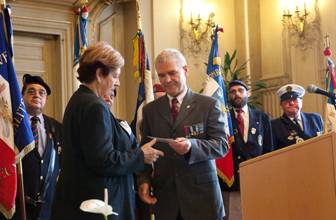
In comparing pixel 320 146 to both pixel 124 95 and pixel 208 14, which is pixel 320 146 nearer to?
pixel 124 95

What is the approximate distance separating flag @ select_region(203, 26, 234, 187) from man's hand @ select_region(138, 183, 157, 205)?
1.74 metres

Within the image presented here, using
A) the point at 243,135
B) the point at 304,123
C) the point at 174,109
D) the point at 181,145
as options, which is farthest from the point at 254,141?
the point at 181,145

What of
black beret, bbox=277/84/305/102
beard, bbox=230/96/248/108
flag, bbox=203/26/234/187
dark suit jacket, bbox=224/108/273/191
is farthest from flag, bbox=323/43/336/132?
flag, bbox=203/26/234/187

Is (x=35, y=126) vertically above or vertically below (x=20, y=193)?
above

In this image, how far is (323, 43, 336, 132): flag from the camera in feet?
14.9

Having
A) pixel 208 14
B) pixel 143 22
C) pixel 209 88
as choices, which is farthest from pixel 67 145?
pixel 208 14

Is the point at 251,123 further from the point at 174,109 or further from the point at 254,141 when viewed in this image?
the point at 174,109

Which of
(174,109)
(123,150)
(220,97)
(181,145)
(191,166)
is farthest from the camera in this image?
(220,97)

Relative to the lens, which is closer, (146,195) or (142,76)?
(146,195)

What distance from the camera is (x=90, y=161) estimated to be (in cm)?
202

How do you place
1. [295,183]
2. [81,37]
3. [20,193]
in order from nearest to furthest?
1. [295,183]
2. [20,193]
3. [81,37]

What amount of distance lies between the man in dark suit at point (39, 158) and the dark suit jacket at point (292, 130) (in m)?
1.80

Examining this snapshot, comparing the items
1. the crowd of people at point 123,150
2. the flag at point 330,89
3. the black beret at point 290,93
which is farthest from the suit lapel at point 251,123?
the crowd of people at point 123,150

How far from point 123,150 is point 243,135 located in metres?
2.31
